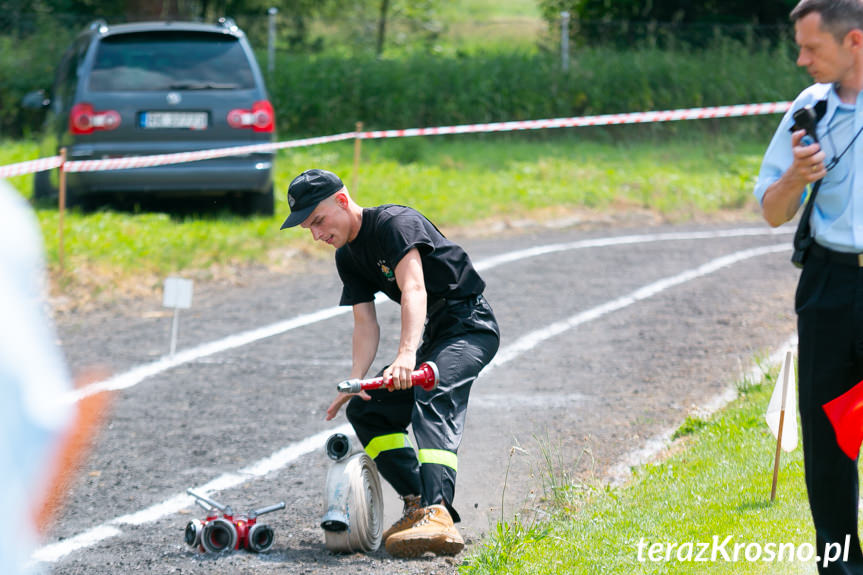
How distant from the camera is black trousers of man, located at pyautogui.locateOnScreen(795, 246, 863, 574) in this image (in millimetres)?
3670

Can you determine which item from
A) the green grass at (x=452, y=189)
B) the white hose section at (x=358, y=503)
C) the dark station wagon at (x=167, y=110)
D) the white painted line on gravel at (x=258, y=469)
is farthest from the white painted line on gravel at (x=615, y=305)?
the dark station wagon at (x=167, y=110)

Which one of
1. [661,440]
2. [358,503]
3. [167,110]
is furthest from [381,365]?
[167,110]

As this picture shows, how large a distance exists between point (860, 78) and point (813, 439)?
1.14m

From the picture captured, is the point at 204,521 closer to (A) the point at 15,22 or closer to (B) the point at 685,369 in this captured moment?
(B) the point at 685,369

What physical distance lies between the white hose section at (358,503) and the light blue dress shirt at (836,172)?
83.0 inches

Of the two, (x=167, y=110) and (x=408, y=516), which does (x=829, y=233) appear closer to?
(x=408, y=516)

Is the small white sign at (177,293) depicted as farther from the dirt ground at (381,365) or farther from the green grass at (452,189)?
the green grass at (452,189)

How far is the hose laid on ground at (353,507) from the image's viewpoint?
4.86 m

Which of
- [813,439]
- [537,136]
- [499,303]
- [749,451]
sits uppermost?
[813,439]

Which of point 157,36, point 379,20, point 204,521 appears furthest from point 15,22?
point 204,521

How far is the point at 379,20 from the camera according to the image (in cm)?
2884

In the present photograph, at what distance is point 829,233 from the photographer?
12.1 ft

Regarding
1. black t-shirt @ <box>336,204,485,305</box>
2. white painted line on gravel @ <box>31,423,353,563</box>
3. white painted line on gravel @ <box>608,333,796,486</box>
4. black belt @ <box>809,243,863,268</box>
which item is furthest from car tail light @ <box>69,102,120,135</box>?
black belt @ <box>809,243,863,268</box>

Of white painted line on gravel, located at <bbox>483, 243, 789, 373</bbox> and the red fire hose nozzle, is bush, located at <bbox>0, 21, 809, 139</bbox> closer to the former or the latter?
white painted line on gravel, located at <bbox>483, 243, 789, 373</bbox>
